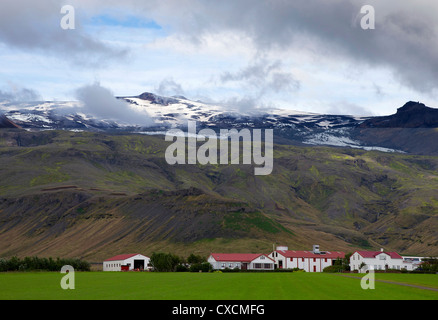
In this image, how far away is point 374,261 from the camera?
400 feet

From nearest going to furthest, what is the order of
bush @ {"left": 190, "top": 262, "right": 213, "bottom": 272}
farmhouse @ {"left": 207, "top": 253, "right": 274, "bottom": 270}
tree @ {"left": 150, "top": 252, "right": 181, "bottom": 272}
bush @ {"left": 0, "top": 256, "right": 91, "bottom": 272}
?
bush @ {"left": 0, "top": 256, "right": 91, "bottom": 272} → bush @ {"left": 190, "top": 262, "right": 213, "bottom": 272} → tree @ {"left": 150, "top": 252, "right": 181, "bottom": 272} → farmhouse @ {"left": 207, "top": 253, "right": 274, "bottom": 270}

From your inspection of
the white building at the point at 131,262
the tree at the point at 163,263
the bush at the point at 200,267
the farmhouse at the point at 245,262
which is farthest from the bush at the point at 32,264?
the farmhouse at the point at 245,262

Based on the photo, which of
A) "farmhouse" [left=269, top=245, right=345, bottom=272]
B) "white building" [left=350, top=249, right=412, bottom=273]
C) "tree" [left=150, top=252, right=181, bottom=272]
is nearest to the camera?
"tree" [left=150, top=252, right=181, bottom=272]

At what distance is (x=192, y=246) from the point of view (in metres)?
173

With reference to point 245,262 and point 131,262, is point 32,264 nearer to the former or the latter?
point 131,262

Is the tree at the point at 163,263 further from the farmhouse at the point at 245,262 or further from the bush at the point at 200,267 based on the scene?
the farmhouse at the point at 245,262

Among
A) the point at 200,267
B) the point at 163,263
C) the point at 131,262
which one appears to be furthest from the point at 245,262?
the point at 131,262

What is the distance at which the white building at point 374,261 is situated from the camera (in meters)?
117

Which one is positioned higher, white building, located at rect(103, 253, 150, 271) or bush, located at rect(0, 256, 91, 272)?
white building, located at rect(103, 253, 150, 271)

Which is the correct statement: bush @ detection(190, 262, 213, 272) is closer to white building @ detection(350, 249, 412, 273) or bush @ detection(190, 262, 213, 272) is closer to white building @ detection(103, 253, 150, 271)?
white building @ detection(103, 253, 150, 271)

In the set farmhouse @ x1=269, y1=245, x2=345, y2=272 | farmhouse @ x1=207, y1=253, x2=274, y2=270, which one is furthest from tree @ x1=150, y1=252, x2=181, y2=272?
farmhouse @ x1=269, y1=245, x2=345, y2=272

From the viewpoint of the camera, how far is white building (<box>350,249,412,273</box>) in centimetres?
11719

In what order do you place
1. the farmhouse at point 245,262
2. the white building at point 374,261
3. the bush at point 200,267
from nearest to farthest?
the bush at point 200,267, the white building at point 374,261, the farmhouse at point 245,262
